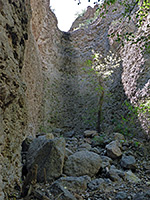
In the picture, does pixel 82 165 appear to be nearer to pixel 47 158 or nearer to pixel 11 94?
pixel 47 158

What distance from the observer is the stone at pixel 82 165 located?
3.07 m

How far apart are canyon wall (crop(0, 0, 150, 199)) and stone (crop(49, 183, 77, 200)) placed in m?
0.50

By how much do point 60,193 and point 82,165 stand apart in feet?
3.62

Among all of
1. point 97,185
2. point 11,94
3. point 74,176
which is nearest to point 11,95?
point 11,94

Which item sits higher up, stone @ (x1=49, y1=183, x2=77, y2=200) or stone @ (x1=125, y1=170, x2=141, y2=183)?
stone @ (x1=49, y1=183, x2=77, y2=200)

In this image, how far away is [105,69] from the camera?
8406mm

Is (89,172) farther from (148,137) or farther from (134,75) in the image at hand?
(134,75)

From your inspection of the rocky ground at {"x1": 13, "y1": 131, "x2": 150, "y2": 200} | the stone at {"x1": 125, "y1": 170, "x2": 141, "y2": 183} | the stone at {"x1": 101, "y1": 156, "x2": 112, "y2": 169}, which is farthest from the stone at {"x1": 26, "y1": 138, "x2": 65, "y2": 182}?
the stone at {"x1": 125, "y1": 170, "x2": 141, "y2": 183}

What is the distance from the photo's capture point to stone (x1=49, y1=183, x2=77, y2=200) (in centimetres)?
211

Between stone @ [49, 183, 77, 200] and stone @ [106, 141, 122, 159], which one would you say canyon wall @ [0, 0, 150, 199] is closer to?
stone @ [49, 183, 77, 200]

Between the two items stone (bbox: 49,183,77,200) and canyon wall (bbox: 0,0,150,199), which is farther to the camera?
canyon wall (bbox: 0,0,150,199)

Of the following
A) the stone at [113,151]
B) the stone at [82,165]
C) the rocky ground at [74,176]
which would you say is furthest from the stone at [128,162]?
the stone at [82,165]

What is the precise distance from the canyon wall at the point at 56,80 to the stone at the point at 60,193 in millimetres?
505

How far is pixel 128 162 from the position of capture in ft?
12.9
